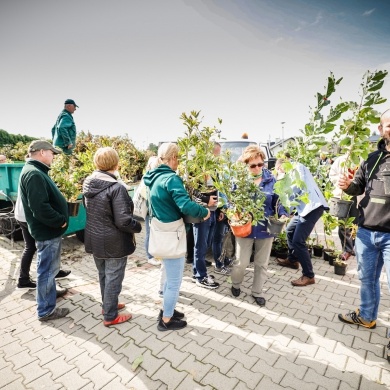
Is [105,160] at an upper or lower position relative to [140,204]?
upper

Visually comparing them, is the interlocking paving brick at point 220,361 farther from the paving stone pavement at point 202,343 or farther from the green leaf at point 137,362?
the green leaf at point 137,362

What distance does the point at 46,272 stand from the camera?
2.82 m

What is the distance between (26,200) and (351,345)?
3866mm

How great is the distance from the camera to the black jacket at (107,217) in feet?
8.14

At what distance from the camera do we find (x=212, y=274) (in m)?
4.23

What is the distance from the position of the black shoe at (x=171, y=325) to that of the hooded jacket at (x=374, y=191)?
2271 millimetres

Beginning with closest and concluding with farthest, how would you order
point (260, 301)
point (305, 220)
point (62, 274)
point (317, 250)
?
point (260, 301) < point (305, 220) < point (62, 274) < point (317, 250)

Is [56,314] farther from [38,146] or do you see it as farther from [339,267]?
[339,267]

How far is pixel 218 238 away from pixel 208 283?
0.90m

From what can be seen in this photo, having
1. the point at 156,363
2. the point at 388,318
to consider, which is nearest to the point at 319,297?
the point at 388,318

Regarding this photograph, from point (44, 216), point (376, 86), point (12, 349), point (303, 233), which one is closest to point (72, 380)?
point (12, 349)

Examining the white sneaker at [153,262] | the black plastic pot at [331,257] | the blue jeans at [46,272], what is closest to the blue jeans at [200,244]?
the white sneaker at [153,262]

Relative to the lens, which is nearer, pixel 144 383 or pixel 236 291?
pixel 144 383

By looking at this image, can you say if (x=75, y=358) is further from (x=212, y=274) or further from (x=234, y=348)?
(x=212, y=274)
